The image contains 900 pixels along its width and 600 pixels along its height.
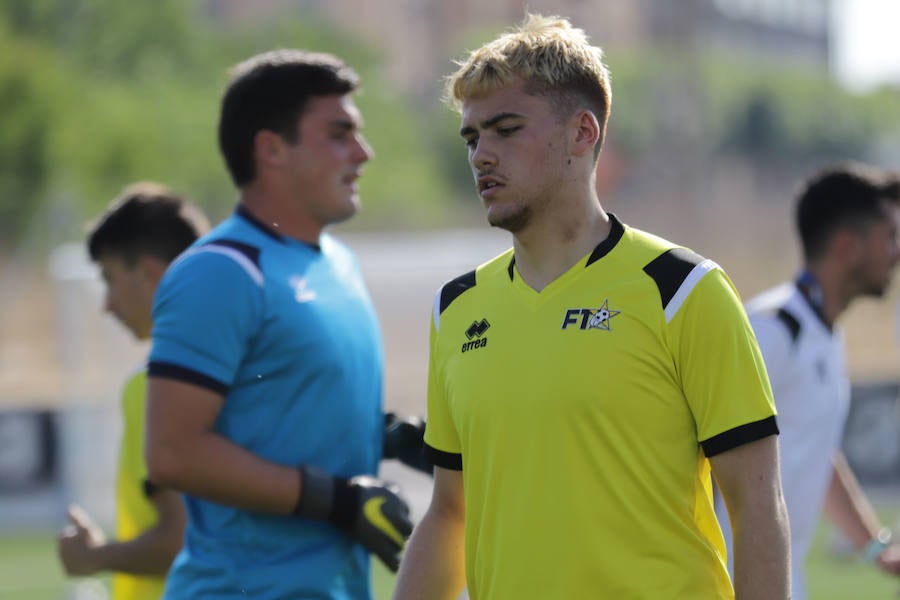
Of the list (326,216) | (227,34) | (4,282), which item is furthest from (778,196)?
(326,216)

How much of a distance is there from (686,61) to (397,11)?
29.8 meters

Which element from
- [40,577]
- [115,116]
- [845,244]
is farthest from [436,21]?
[845,244]

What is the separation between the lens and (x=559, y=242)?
3133 mm

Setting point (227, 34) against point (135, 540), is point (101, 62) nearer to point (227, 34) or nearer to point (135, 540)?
point (227, 34)

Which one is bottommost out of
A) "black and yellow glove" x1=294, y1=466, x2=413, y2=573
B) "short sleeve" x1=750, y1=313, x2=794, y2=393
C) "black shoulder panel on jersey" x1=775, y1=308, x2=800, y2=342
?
"black and yellow glove" x1=294, y1=466, x2=413, y2=573

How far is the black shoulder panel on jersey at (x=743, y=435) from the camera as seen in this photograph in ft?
9.45

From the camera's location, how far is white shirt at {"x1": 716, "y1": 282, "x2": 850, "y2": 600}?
5.12 m

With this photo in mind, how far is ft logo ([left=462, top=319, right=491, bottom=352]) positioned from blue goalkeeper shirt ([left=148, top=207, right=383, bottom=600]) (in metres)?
0.83

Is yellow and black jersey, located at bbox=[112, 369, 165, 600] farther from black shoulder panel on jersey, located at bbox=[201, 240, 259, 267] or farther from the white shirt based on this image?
the white shirt

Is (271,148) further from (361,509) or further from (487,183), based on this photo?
(487,183)

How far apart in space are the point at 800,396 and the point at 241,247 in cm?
218

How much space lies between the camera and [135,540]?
4.37m

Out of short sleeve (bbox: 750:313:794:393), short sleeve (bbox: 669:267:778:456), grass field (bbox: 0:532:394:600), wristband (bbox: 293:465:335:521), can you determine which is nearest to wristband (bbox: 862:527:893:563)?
short sleeve (bbox: 750:313:794:393)

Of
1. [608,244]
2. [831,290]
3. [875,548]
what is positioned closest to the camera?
[608,244]
